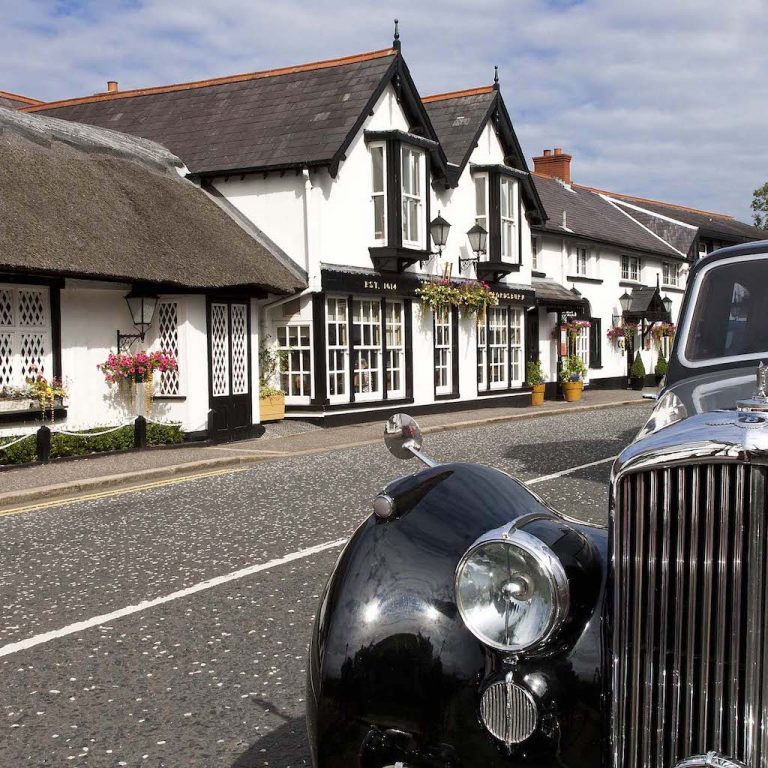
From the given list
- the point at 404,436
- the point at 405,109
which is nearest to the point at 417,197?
the point at 405,109

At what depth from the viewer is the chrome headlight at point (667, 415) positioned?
315cm

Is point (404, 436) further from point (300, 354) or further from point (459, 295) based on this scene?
point (459, 295)

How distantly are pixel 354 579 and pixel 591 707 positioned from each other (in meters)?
0.76

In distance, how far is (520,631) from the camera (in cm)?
240

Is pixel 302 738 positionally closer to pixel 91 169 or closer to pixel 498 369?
pixel 91 169

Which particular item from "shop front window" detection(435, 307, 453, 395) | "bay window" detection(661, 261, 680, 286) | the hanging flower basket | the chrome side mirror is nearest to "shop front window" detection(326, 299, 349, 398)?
the hanging flower basket

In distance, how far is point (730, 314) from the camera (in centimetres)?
488

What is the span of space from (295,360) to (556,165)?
22.8 meters

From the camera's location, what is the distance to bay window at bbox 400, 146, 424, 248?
2111 centimetres

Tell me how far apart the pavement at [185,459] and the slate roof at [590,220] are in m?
12.0

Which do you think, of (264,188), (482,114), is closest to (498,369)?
(482,114)

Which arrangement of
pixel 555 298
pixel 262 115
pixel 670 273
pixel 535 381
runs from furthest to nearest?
1. pixel 670 273
2. pixel 555 298
3. pixel 535 381
4. pixel 262 115

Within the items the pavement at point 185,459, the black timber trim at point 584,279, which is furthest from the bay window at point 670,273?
the pavement at point 185,459

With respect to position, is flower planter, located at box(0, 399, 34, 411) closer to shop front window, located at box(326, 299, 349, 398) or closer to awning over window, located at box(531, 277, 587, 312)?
shop front window, located at box(326, 299, 349, 398)
